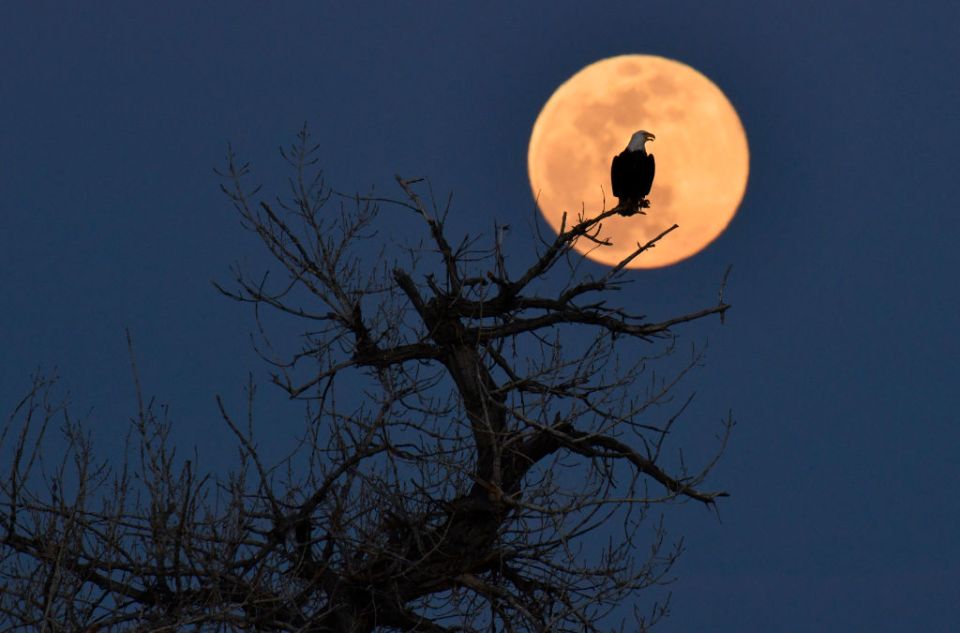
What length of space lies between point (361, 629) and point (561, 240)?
4.14 metres

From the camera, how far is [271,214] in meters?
9.54

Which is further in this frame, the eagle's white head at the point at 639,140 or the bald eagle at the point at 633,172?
the eagle's white head at the point at 639,140

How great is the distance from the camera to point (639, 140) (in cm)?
1450

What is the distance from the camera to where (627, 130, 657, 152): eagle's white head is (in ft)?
47.0

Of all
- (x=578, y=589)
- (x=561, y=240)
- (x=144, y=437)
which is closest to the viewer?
(x=144, y=437)

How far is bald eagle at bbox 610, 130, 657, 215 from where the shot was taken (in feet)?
45.4

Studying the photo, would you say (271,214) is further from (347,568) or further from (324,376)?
(347,568)

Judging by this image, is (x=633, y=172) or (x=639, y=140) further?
(x=639, y=140)

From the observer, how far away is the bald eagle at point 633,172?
13.8 metres

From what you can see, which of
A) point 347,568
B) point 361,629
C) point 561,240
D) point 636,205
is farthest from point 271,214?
point 636,205

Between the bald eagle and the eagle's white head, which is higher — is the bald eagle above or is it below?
below

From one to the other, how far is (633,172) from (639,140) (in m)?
0.80

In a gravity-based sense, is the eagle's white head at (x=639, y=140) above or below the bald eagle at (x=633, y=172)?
above

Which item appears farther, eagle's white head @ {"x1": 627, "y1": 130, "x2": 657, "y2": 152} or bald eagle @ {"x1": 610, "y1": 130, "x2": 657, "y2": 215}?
eagle's white head @ {"x1": 627, "y1": 130, "x2": 657, "y2": 152}
